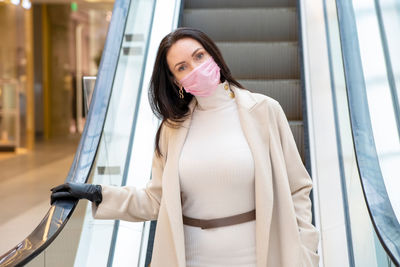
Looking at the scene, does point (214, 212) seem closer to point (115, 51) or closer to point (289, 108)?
point (115, 51)

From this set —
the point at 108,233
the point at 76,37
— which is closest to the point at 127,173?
the point at 108,233

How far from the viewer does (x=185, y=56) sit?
7.15 ft

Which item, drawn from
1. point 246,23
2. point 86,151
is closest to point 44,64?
point 246,23

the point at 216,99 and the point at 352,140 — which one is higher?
the point at 216,99

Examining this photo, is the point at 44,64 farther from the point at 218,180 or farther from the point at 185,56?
the point at 218,180

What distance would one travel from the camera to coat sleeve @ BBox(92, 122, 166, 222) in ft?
7.55

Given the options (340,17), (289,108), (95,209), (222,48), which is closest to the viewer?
(95,209)

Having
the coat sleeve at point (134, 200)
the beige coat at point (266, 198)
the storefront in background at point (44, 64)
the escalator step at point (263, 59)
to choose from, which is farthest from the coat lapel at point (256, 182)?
the storefront in background at point (44, 64)

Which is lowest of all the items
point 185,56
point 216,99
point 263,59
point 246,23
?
point 216,99

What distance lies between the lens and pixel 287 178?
2191 millimetres

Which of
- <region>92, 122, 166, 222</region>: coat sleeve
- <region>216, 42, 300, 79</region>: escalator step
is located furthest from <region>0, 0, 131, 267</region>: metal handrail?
<region>216, 42, 300, 79</region>: escalator step

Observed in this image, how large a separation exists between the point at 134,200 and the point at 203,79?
1.80 feet

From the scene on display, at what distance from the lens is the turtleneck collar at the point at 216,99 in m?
2.25

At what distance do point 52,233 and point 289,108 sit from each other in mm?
3141
